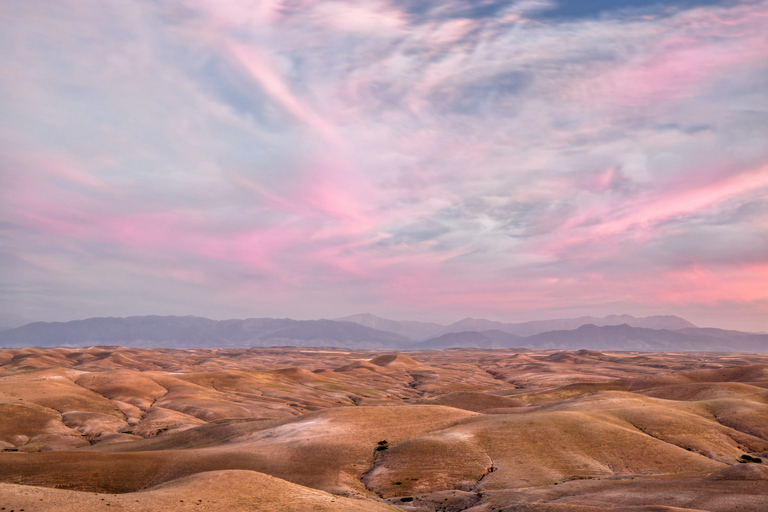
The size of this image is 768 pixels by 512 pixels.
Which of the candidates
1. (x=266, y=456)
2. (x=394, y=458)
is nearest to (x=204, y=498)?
(x=266, y=456)

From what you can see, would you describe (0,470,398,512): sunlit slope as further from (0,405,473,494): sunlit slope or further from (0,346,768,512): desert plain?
(0,405,473,494): sunlit slope

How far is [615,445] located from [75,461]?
281 feet

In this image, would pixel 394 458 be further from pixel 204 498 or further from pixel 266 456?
pixel 204 498

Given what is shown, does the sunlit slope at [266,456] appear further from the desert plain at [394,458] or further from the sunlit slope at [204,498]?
the sunlit slope at [204,498]

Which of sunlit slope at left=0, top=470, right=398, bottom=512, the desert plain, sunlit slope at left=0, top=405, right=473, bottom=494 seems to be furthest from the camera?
sunlit slope at left=0, top=405, right=473, bottom=494

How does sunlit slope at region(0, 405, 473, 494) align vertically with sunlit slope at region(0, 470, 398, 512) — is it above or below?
below

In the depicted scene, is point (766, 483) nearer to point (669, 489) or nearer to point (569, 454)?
point (669, 489)

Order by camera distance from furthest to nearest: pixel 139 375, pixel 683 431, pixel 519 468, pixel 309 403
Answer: pixel 139 375, pixel 309 403, pixel 683 431, pixel 519 468

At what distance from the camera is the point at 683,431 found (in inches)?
3516

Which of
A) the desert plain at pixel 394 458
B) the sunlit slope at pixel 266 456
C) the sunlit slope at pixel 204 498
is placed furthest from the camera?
the sunlit slope at pixel 266 456

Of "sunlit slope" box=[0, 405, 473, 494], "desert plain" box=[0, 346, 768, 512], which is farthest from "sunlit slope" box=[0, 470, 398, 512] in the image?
"sunlit slope" box=[0, 405, 473, 494]

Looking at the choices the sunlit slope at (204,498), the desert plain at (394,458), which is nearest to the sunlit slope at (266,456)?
the desert plain at (394,458)

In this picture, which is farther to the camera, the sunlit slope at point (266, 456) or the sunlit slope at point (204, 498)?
the sunlit slope at point (266, 456)

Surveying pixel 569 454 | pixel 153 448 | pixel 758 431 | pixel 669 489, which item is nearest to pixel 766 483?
pixel 669 489
